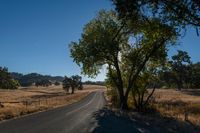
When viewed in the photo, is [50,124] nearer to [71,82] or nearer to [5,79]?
[5,79]

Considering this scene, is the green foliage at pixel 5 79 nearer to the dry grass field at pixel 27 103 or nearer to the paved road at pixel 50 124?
the dry grass field at pixel 27 103

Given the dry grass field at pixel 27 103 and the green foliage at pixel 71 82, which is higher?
the green foliage at pixel 71 82

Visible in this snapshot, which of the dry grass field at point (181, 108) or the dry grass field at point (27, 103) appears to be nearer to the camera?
the dry grass field at point (181, 108)

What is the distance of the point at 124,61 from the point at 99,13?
6.77 m

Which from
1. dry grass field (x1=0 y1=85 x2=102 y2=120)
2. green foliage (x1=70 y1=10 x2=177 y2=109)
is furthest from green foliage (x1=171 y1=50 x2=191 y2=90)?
green foliage (x1=70 y1=10 x2=177 y2=109)

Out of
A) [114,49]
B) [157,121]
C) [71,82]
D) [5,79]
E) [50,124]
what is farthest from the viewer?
[71,82]

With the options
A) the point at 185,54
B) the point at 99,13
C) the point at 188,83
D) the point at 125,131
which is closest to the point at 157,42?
the point at 99,13

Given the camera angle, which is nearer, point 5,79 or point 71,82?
point 5,79

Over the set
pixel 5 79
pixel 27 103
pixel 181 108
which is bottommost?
pixel 181 108

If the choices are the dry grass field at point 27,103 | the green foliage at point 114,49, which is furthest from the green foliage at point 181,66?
the green foliage at point 114,49

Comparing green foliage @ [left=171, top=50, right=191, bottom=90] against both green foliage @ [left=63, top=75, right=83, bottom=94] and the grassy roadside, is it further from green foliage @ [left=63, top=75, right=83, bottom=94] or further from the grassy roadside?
the grassy roadside

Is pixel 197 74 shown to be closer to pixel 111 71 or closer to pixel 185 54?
pixel 185 54

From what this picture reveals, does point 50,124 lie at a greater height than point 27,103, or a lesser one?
lesser

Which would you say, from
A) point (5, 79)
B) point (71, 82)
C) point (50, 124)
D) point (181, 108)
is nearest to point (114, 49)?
point (181, 108)
